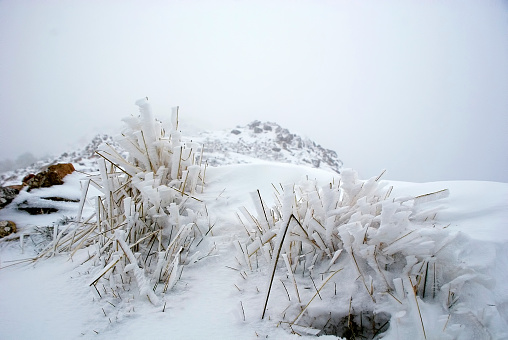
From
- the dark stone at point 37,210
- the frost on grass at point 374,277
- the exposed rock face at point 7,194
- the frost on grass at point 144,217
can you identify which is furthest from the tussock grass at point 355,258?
the exposed rock face at point 7,194

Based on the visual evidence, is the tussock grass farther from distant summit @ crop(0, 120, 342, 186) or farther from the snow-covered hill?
distant summit @ crop(0, 120, 342, 186)

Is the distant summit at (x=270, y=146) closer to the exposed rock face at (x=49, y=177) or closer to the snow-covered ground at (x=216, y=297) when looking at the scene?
the exposed rock face at (x=49, y=177)

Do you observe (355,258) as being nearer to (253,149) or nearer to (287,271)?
(287,271)

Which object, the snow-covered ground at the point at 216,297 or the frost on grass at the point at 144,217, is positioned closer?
the snow-covered ground at the point at 216,297

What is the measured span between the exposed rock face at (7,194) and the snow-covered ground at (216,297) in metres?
1.15

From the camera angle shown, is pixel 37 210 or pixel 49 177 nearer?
pixel 37 210

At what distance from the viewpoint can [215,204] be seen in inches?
72.7

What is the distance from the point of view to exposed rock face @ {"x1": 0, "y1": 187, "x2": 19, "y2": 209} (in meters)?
2.50

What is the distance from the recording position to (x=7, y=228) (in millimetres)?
2164

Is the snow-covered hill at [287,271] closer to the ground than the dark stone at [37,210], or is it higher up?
higher up

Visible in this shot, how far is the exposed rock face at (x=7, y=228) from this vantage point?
6.98 ft

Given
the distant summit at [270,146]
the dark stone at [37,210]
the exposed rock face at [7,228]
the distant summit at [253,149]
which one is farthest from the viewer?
the distant summit at [270,146]

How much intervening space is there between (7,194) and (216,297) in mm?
2709

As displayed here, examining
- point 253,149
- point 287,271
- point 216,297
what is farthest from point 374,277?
point 253,149
